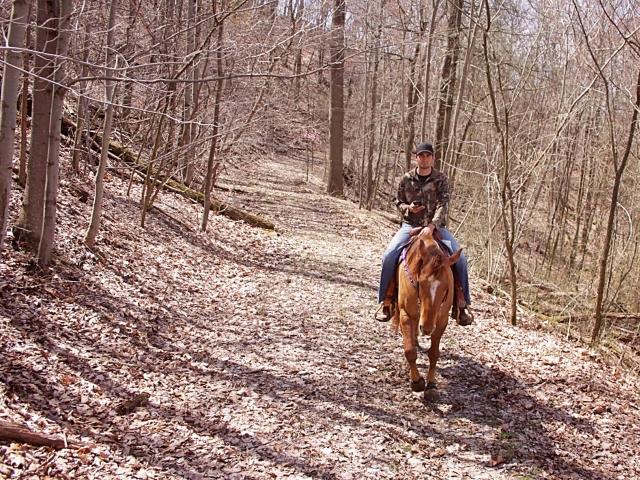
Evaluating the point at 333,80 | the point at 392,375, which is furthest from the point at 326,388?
the point at 333,80

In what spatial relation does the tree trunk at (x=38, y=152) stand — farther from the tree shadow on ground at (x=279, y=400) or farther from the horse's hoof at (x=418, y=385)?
the horse's hoof at (x=418, y=385)

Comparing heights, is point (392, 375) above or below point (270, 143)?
below

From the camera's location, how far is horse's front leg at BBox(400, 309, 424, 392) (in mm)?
6680

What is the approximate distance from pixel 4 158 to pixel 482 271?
1167cm

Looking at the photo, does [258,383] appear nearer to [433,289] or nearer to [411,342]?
[411,342]

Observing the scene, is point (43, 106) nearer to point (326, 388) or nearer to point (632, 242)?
point (326, 388)

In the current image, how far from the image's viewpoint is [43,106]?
7.79 metres

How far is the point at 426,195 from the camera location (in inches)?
303

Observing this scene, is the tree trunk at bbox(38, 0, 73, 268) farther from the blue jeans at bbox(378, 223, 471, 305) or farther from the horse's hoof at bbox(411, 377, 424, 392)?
the horse's hoof at bbox(411, 377, 424, 392)

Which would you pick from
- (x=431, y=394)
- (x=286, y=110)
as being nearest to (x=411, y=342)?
(x=431, y=394)

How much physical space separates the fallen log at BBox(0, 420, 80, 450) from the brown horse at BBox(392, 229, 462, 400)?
3.68 metres

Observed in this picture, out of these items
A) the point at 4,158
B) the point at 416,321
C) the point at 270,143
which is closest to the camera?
the point at 4,158

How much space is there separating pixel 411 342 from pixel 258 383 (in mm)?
1859

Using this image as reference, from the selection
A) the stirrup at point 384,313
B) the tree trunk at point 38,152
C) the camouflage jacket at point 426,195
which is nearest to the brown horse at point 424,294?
the stirrup at point 384,313
